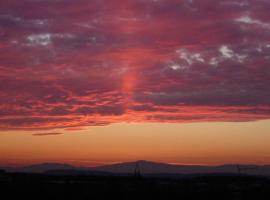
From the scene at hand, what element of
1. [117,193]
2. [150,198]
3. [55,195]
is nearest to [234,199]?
[150,198]

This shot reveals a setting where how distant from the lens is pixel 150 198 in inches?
3984

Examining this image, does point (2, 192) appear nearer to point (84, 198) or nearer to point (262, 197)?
point (84, 198)

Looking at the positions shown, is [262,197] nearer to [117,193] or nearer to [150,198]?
[150,198]

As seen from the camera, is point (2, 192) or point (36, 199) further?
point (2, 192)

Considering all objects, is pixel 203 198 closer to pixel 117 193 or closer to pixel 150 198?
pixel 150 198

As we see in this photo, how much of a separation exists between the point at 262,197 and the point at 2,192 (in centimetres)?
4936

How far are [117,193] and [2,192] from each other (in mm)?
22685

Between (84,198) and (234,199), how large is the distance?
28.3 meters

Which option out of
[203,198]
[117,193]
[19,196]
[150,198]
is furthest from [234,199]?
[19,196]

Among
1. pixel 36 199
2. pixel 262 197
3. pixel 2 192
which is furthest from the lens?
pixel 262 197

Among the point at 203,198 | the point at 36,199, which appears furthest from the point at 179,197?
the point at 36,199

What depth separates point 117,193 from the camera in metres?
106

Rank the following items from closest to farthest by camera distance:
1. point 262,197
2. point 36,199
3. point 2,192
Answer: point 36,199, point 2,192, point 262,197

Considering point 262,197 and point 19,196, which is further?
point 262,197
